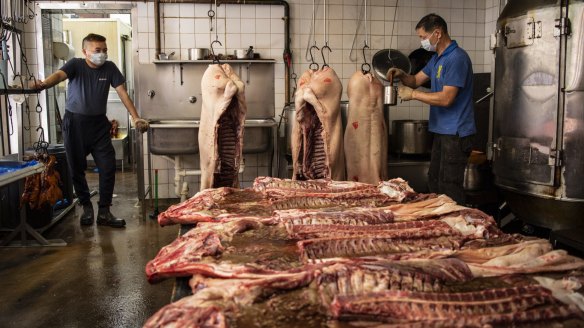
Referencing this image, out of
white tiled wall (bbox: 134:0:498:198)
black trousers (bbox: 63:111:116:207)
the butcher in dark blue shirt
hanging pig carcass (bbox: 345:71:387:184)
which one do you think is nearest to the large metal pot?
white tiled wall (bbox: 134:0:498:198)

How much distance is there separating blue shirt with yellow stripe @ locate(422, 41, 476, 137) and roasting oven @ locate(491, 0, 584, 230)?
20.1 inches

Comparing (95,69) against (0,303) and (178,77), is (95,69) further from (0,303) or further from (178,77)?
(0,303)

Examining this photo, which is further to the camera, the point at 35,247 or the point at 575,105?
the point at 35,247

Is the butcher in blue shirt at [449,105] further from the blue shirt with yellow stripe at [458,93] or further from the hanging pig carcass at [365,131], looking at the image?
the hanging pig carcass at [365,131]

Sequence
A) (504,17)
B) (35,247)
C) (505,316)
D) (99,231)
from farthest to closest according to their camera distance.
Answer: (99,231) → (35,247) → (504,17) → (505,316)

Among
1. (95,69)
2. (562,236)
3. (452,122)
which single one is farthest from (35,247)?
(562,236)

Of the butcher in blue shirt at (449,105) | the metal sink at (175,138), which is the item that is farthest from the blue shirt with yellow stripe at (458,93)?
the metal sink at (175,138)

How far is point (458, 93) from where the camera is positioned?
15.3ft

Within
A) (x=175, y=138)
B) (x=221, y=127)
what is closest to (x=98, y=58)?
(x=175, y=138)

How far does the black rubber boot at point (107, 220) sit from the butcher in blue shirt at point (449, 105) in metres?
3.74

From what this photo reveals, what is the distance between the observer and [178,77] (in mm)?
7461

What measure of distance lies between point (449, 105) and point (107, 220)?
4.28 metres

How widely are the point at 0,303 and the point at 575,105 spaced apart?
4872mm

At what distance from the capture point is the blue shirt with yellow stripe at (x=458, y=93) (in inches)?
181
